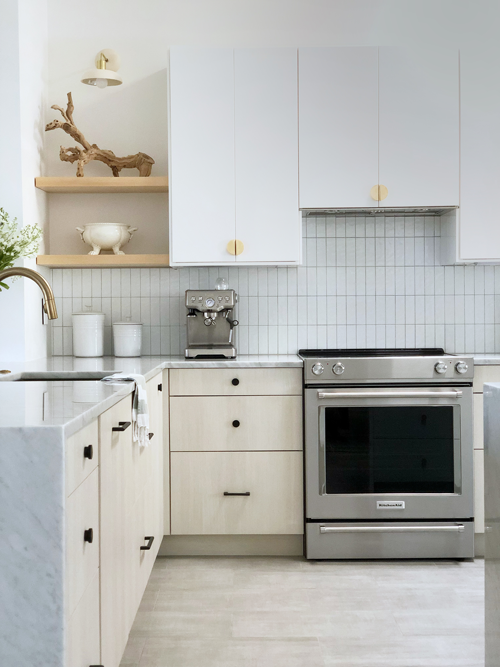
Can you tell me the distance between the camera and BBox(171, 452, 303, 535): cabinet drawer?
2.93 metres

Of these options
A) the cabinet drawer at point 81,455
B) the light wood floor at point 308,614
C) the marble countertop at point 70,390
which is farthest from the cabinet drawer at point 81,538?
the light wood floor at point 308,614

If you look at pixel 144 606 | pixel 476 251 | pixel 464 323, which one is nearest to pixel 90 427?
pixel 144 606

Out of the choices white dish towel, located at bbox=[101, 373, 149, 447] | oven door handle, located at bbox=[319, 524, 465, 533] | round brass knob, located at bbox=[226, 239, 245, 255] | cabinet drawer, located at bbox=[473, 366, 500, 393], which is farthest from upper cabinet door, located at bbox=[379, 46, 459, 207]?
white dish towel, located at bbox=[101, 373, 149, 447]

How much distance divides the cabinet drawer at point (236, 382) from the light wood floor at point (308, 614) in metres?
0.78

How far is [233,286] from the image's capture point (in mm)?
3445

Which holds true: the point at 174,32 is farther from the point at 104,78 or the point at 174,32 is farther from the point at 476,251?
the point at 476,251

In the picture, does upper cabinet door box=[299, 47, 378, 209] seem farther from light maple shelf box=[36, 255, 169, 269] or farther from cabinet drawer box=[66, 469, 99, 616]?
cabinet drawer box=[66, 469, 99, 616]

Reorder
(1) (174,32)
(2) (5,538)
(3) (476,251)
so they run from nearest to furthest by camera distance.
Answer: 1. (2) (5,538)
2. (3) (476,251)
3. (1) (174,32)

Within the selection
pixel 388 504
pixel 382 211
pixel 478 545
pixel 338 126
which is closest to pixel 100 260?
pixel 338 126

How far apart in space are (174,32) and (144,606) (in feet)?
9.26

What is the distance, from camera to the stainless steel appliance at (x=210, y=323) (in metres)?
3.07

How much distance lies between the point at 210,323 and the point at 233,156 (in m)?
0.82

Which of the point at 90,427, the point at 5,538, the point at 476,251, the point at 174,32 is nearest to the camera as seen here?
the point at 5,538

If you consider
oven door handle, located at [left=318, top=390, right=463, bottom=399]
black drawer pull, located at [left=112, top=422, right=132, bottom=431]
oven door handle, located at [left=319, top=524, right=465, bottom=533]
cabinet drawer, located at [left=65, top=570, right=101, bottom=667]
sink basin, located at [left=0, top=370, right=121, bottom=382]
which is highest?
sink basin, located at [left=0, top=370, right=121, bottom=382]
